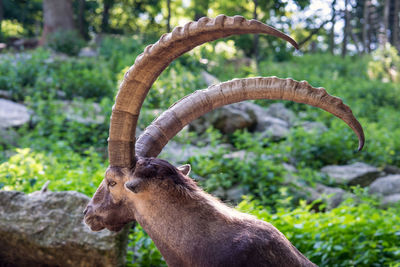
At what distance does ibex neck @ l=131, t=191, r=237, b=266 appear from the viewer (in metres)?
2.70

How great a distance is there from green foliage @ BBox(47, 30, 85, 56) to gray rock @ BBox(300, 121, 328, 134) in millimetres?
10391

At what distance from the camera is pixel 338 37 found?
4444 centimetres

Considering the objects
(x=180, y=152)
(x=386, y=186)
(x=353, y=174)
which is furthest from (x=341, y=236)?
(x=180, y=152)

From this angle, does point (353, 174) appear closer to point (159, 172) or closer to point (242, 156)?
point (242, 156)

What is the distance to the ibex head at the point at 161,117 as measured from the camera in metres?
2.66

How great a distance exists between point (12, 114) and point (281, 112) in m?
6.66

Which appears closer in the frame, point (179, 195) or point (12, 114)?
point (179, 195)

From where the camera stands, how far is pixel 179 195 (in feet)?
9.23

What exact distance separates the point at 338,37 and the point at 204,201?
147 feet

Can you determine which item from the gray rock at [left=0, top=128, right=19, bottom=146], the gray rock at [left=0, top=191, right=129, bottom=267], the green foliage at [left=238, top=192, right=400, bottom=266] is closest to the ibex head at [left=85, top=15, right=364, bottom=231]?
the gray rock at [left=0, top=191, right=129, bottom=267]

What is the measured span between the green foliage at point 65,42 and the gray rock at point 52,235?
44.4ft

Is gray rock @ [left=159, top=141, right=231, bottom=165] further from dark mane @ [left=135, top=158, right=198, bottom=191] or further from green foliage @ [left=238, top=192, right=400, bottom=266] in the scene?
dark mane @ [left=135, top=158, right=198, bottom=191]

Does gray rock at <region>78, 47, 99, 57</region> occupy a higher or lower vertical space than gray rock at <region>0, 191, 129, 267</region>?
higher

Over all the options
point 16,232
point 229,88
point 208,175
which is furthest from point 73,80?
point 229,88
